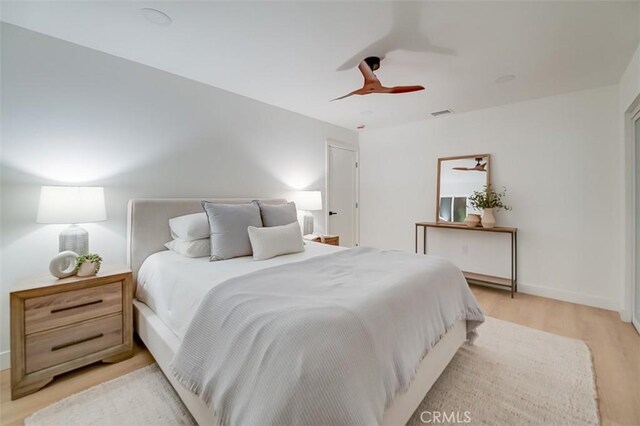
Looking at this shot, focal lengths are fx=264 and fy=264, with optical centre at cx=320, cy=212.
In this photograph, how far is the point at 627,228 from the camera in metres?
2.64

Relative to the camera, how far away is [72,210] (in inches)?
74.0

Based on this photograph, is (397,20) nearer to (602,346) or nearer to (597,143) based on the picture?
(597,143)

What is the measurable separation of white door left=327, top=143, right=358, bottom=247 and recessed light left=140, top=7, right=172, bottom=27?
2832 millimetres

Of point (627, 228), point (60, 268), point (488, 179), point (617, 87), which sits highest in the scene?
point (617, 87)

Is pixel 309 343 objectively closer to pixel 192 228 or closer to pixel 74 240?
pixel 192 228

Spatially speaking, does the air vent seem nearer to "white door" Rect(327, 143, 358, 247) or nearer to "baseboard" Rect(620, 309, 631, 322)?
"white door" Rect(327, 143, 358, 247)

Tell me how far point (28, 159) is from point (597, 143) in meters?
5.37

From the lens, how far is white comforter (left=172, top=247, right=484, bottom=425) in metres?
0.89

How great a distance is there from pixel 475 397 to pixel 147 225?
2.81 meters

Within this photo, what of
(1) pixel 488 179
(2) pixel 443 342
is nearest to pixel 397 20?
(2) pixel 443 342

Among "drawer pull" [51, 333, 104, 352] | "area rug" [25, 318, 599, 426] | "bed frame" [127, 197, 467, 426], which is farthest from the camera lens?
"drawer pull" [51, 333, 104, 352]

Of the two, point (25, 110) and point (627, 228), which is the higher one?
point (25, 110)

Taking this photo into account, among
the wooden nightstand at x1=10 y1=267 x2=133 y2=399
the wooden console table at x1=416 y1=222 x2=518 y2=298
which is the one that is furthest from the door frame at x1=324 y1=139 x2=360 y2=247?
the wooden nightstand at x1=10 y1=267 x2=133 y2=399

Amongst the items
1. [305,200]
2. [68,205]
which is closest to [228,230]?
[68,205]
